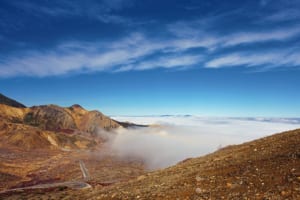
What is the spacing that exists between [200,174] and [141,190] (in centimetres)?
621

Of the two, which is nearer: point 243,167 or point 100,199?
point 243,167

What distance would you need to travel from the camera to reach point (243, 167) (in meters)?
28.4

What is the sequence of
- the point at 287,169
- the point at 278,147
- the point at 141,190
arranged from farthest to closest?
the point at 278,147 → the point at 141,190 → the point at 287,169

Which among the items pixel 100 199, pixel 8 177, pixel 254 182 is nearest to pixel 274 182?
pixel 254 182

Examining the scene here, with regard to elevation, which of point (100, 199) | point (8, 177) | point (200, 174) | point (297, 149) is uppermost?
point (297, 149)

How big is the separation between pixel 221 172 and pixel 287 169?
6.41 metres

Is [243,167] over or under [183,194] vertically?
over

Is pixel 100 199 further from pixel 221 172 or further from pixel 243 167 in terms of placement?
pixel 243 167

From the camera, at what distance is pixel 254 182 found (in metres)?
23.3

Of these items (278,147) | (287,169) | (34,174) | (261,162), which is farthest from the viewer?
(34,174)

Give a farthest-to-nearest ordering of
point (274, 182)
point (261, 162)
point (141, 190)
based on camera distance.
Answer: point (141, 190) → point (261, 162) → point (274, 182)

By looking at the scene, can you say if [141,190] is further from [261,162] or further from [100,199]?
[261,162]

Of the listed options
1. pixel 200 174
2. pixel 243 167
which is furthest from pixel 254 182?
pixel 200 174

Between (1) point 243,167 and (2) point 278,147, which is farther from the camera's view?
(2) point 278,147
